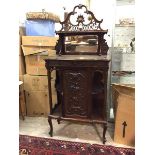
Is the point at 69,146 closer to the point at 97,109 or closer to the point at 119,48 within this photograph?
the point at 97,109

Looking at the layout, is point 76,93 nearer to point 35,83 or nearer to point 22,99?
point 35,83

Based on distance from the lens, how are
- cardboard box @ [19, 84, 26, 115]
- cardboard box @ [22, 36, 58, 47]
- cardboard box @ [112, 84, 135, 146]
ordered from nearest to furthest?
cardboard box @ [112, 84, 135, 146]
cardboard box @ [22, 36, 58, 47]
cardboard box @ [19, 84, 26, 115]

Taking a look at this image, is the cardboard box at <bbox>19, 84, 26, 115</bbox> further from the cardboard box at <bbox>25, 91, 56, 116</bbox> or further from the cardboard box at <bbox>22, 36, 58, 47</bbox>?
the cardboard box at <bbox>22, 36, 58, 47</bbox>

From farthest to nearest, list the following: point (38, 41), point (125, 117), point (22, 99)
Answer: point (22, 99) → point (38, 41) → point (125, 117)

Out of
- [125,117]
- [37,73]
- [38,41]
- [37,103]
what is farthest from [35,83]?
[125,117]

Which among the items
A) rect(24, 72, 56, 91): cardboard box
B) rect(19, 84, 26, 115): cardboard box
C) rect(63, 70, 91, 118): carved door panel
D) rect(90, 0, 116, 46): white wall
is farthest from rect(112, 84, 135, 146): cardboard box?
rect(19, 84, 26, 115): cardboard box

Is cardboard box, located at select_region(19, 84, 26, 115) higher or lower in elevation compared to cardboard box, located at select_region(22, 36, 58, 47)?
lower

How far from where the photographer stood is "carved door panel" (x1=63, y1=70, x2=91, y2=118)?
2.22 metres

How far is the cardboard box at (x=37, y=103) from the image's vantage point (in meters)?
2.89

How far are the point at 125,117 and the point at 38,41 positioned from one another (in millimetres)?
1435

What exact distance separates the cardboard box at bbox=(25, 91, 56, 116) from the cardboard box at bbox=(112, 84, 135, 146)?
97 cm

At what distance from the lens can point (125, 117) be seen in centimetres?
219

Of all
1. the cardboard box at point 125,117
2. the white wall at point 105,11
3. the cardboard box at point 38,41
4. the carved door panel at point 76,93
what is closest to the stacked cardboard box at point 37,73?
the cardboard box at point 38,41
